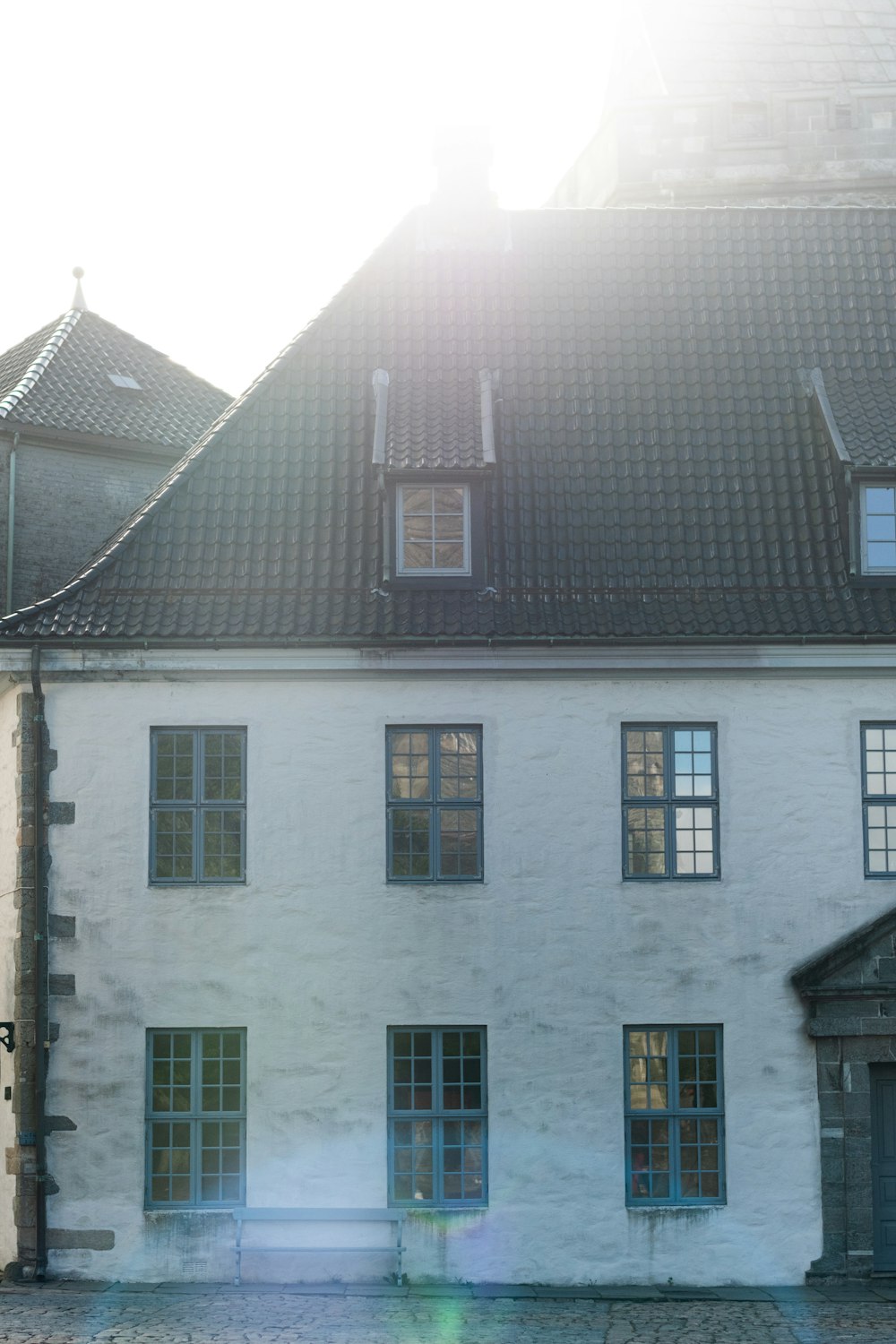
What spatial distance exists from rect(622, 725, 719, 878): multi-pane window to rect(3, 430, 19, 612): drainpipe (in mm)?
10133

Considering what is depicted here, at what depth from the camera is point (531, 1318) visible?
16.6 m

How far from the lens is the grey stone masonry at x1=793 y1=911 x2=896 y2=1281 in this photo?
17953mm

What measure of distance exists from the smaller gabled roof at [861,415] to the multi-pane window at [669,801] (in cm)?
324

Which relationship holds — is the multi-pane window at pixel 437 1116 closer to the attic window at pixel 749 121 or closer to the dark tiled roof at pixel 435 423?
the dark tiled roof at pixel 435 423

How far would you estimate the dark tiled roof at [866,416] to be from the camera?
19.2 meters

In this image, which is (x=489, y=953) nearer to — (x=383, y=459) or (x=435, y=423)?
(x=383, y=459)

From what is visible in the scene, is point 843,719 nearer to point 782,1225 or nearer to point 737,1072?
point 737,1072

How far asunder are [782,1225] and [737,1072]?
1466 mm

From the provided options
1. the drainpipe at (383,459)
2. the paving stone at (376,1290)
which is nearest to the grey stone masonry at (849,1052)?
the paving stone at (376,1290)

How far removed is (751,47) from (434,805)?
21709mm

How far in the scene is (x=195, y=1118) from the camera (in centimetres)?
1806

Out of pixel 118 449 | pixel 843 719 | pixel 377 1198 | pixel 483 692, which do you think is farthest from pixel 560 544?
pixel 118 449

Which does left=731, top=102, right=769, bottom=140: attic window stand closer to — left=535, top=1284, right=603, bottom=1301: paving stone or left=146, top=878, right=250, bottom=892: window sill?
left=146, top=878, right=250, bottom=892: window sill

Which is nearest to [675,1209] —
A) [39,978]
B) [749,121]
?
[39,978]
